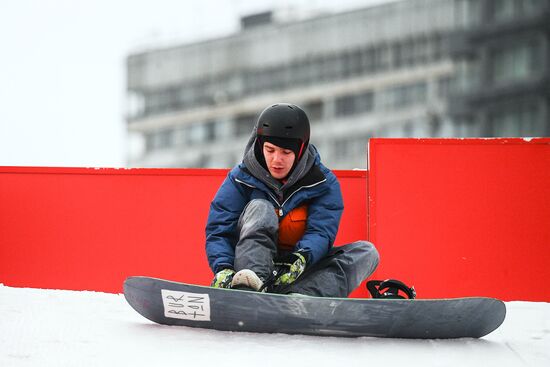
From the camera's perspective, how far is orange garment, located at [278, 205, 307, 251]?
3928mm

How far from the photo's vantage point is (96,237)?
6.09 metres

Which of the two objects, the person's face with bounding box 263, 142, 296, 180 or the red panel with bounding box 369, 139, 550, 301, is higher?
the person's face with bounding box 263, 142, 296, 180

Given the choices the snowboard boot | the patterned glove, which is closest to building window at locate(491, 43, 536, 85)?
the patterned glove

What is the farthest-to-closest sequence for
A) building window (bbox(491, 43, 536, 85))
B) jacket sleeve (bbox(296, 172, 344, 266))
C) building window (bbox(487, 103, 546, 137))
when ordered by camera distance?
1. building window (bbox(487, 103, 546, 137))
2. building window (bbox(491, 43, 536, 85))
3. jacket sleeve (bbox(296, 172, 344, 266))

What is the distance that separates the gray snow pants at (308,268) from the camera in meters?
3.60

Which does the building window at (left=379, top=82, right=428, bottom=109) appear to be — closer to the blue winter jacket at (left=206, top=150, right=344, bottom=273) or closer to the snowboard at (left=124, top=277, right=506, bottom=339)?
the blue winter jacket at (left=206, top=150, right=344, bottom=273)

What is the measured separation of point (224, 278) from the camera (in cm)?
358

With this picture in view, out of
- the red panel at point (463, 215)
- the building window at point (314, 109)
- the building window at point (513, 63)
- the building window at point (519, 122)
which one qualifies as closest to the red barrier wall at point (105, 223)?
the red panel at point (463, 215)

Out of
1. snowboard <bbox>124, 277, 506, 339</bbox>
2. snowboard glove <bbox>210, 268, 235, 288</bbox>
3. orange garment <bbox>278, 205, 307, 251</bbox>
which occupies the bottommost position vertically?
snowboard <bbox>124, 277, 506, 339</bbox>

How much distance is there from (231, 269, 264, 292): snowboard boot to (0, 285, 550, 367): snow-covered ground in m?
0.19

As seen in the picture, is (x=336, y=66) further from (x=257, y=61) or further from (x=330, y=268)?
(x=330, y=268)

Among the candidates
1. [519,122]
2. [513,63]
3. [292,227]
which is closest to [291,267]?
[292,227]

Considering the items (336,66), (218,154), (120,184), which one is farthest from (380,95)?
(120,184)

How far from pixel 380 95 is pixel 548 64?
427 inches
